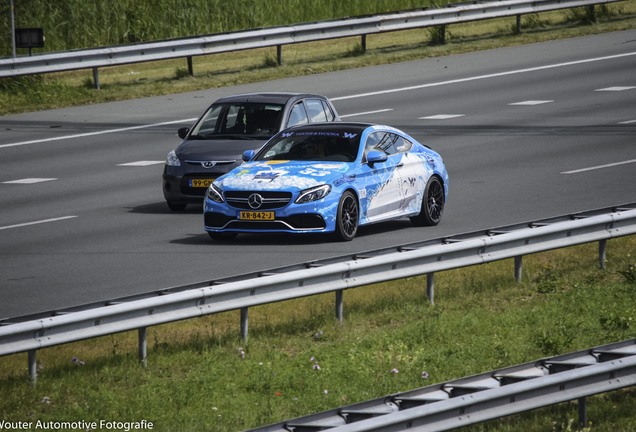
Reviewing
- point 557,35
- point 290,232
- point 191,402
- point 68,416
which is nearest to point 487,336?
point 191,402

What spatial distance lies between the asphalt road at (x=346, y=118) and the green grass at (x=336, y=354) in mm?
2069

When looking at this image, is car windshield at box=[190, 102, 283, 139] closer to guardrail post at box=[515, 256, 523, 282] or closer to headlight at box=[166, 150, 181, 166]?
headlight at box=[166, 150, 181, 166]

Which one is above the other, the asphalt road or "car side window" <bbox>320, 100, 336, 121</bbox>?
"car side window" <bbox>320, 100, 336, 121</bbox>

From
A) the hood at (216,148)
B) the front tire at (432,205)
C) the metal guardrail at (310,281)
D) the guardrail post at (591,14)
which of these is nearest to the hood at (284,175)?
the front tire at (432,205)

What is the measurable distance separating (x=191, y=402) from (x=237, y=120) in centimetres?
1125

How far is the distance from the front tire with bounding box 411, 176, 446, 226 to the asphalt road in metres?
0.20

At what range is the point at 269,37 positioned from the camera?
34.8 metres

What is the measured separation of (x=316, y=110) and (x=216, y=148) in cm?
214

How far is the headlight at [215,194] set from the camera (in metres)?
17.8

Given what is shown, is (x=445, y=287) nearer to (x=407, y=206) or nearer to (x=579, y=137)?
(x=407, y=206)

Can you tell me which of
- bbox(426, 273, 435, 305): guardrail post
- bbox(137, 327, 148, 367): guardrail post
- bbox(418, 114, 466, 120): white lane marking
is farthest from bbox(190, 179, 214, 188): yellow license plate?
bbox(418, 114, 466, 120): white lane marking

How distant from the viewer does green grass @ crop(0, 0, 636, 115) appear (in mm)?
32344

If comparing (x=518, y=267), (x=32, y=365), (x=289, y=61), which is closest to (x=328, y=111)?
(x=518, y=267)

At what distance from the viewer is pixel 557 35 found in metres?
39.6
